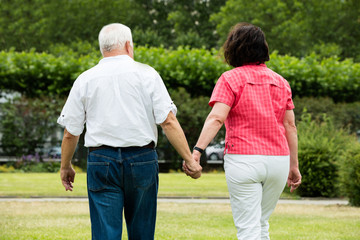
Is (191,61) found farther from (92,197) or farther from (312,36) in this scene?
(312,36)

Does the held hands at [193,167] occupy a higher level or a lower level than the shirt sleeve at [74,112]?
lower

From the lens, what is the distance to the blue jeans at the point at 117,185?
351 centimetres

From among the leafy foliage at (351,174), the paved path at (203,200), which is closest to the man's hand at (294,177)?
the leafy foliage at (351,174)

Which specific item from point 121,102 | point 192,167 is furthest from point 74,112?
point 192,167

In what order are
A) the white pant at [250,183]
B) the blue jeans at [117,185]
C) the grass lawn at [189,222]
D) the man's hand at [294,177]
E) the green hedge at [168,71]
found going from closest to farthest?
the blue jeans at [117,185] < the white pant at [250,183] < the man's hand at [294,177] < the grass lawn at [189,222] < the green hedge at [168,71]

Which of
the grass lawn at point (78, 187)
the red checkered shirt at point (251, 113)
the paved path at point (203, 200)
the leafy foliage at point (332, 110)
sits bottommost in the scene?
the grass lawn at point (78, 187)

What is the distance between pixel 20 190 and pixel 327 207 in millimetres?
6652

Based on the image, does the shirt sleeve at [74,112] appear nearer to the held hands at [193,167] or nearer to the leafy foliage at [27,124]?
the held hands at [193,167]

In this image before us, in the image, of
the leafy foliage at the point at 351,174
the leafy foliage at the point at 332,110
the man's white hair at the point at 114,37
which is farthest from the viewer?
the leafy foliage at the point at 332,110

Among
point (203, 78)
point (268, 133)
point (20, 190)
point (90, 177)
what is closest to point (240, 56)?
point (268, 133)

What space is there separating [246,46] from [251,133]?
65 centimetres

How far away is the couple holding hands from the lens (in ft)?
11.5

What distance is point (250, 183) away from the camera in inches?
148

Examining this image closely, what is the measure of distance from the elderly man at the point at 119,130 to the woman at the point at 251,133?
428mm
